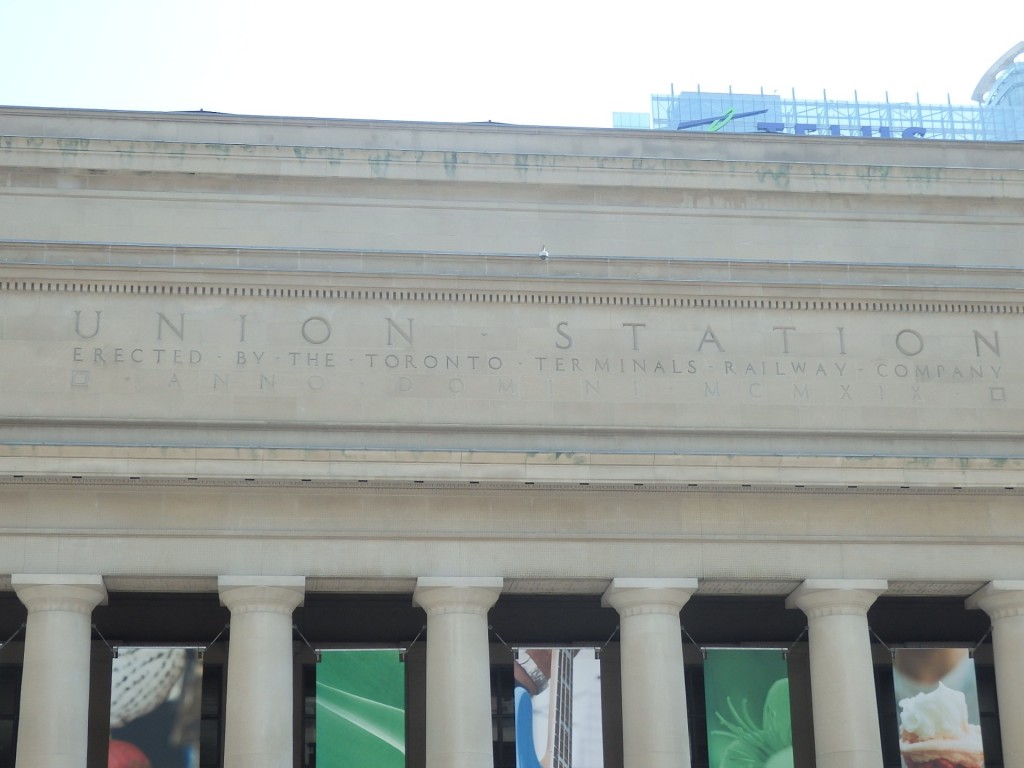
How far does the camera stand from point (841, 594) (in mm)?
38688

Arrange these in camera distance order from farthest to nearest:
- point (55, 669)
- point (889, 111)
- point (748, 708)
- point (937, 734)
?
point (889, 111)
point (748, 708)
point (937, 734)
point (55, 669)

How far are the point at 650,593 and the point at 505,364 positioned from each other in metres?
6.48

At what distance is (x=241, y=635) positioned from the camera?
36812 mm

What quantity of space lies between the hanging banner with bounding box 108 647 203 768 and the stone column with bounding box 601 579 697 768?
953 centimetres

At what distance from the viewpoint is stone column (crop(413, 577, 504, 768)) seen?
36656mm

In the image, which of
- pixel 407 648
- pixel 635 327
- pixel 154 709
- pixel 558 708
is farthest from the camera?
pixel 635 327

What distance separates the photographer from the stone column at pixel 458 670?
120 feet

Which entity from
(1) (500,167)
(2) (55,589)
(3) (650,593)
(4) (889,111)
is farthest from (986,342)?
(4) (889,111)

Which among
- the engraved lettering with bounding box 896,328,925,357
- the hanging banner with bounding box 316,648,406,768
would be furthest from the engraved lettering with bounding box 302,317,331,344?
the engraved lettering with bounding box 896,328,925,357

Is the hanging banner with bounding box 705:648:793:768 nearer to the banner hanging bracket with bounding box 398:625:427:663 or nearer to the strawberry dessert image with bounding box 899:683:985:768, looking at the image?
the strawberry dessert image with bounding box 899:683:985:768

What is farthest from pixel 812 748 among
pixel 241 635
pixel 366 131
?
pixel 366 131

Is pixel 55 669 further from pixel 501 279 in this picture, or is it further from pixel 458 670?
pixel 501 279

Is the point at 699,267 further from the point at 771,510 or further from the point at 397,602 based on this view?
the point at 397,602

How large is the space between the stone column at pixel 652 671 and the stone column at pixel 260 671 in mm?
7359
